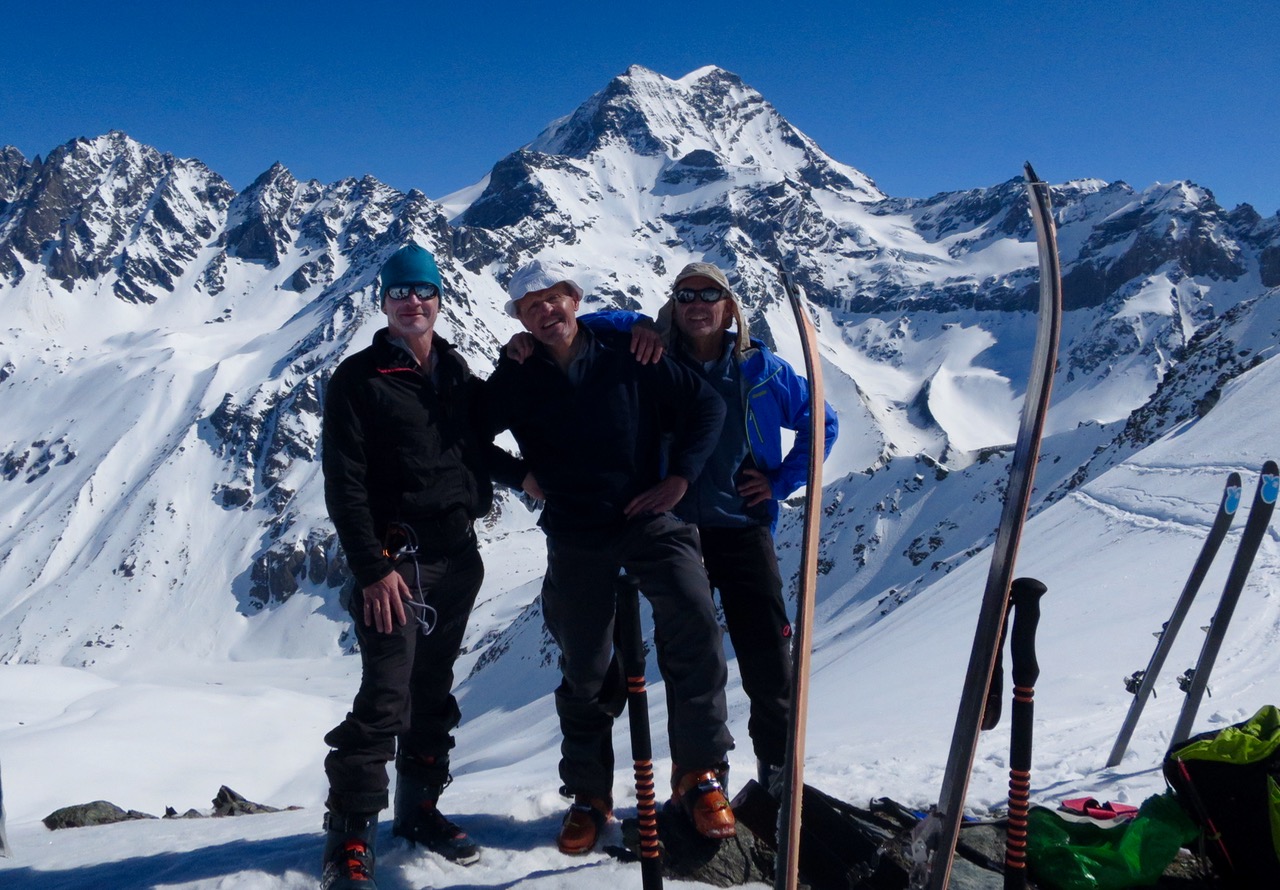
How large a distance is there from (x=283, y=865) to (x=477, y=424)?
2.42 m

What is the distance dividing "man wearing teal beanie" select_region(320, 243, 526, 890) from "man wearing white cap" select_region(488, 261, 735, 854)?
341 mm

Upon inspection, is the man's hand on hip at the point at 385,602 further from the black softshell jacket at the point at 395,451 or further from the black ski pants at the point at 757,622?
the black ski pants at the point at 757,622

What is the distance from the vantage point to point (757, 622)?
16.4 ft

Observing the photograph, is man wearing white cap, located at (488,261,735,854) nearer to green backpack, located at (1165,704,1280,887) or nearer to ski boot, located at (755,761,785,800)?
ski boot, located at (755,761,785,800)

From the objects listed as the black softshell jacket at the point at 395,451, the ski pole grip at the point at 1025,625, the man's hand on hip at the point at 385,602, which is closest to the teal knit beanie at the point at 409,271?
the black softshell jacket at the point at 395,451

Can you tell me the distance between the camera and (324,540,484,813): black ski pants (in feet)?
14.1

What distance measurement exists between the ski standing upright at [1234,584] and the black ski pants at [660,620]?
297 centimetres

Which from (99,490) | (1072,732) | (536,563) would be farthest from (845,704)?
(99,490)

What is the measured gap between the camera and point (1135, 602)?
10602mm

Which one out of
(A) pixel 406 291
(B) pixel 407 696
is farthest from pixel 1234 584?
(A) pixel 406 291

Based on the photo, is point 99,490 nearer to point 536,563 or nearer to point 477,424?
point 536,563

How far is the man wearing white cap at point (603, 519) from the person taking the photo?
459cm

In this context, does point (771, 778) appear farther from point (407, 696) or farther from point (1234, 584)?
point (1234, 584)

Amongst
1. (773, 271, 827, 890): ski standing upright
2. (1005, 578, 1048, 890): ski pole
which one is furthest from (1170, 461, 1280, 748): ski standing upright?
(773, 271, 827, 890): ski standing upright
